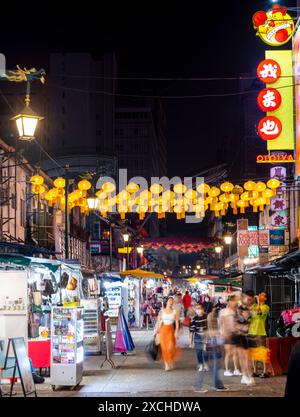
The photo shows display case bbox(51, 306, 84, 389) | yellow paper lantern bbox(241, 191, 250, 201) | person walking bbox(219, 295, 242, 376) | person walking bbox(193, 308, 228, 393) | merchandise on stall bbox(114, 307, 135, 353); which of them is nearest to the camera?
person walking bbox(193, 308, 228, 393)

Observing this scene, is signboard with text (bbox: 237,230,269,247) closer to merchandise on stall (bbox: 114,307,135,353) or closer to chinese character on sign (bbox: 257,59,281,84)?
chinese character on sign (bbox: 257,59,281,84)

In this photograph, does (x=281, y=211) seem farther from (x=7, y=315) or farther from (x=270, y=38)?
(x=7, y=315)

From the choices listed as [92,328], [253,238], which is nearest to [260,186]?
[92,328]

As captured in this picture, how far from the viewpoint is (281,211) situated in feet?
123

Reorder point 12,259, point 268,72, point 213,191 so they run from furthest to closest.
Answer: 1. point 268,72
2. point 213,191
3. point 12,259

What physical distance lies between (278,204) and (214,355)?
25.0 m

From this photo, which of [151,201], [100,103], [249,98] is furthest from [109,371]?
[100,103]

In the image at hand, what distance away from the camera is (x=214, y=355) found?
13.3 metres

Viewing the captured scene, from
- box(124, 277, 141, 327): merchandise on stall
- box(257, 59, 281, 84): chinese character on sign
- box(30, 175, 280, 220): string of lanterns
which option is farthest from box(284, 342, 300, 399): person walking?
box(124, 277, 141, 327): merchandise on stall

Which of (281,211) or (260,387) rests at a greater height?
(281,211)

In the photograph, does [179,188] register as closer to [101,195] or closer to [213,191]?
[213,191]

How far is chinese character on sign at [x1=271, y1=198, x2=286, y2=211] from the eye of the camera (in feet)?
122

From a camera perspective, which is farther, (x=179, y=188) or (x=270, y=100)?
(x=270, y=100)
